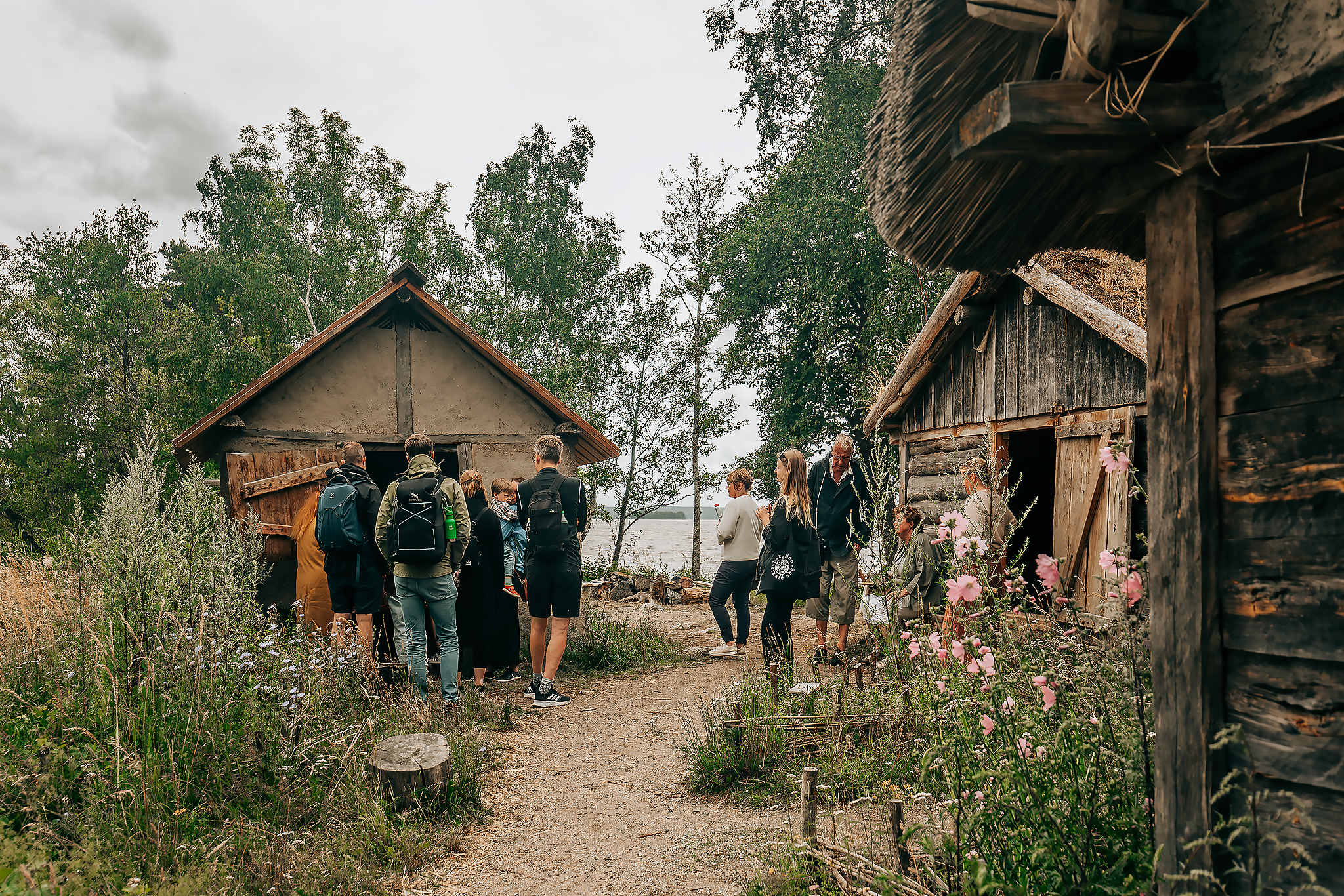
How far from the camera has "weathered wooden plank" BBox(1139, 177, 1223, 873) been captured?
1773 mm

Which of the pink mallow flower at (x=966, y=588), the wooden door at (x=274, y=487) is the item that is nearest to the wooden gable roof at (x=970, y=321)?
the pink mallow flower at (x=966, y=588)

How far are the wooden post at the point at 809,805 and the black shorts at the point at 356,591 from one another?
172 inches

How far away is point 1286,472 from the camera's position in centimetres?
166

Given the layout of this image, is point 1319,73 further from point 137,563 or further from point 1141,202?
point 137,563

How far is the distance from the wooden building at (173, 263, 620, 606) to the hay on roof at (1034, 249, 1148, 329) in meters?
5.38

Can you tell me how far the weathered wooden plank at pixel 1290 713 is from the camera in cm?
153

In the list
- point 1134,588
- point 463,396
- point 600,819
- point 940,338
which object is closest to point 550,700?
point 600,819

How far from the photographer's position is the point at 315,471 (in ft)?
24.4

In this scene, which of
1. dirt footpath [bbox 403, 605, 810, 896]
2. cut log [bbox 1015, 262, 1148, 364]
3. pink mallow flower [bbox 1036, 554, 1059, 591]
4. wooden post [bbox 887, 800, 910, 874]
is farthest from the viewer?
cut log [bbox 1015, 262, 1148, 364]

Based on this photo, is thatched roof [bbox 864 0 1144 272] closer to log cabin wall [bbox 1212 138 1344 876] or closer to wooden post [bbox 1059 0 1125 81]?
wooden post [bbox 1059 0 1125 81]

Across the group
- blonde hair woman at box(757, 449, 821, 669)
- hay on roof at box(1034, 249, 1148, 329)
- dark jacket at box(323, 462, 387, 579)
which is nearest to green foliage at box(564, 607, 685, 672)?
blonde hair woman at box(757, 449, 821, 669)

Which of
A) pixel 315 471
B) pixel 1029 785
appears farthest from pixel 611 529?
pixel 1029 785

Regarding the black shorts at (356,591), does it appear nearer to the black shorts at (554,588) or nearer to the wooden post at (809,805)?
the black shorts at (554,588)

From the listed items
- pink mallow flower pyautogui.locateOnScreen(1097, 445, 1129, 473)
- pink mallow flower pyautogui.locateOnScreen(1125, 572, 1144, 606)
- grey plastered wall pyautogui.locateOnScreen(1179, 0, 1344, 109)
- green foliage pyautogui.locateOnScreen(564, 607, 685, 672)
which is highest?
grey plastered wall pyautogui.locateOnScreen(1179, 0, 1344, 109)
